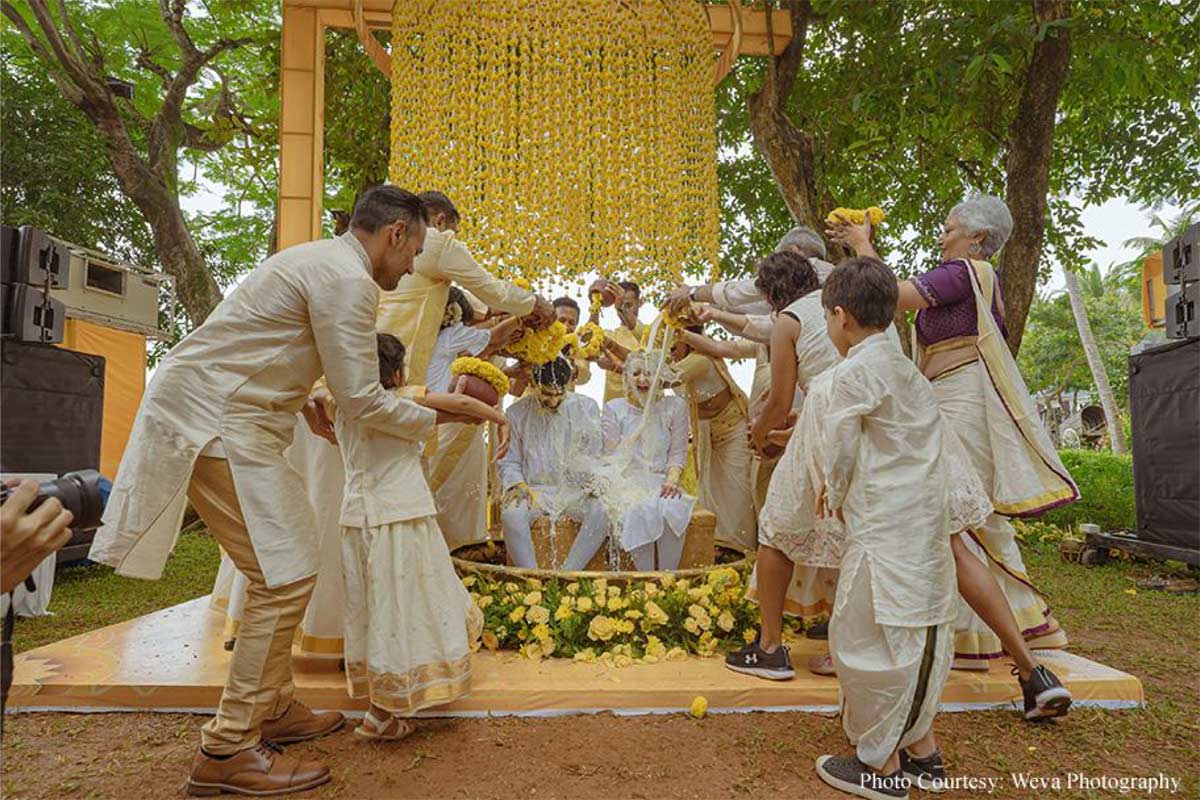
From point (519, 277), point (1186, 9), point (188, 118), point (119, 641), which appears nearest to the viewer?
point (119, 641)

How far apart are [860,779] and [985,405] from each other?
1.72m

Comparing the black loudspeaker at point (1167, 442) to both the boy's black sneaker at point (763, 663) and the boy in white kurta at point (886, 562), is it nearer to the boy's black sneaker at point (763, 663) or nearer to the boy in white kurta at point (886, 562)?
the boy's black sneaker at point (763, 663)

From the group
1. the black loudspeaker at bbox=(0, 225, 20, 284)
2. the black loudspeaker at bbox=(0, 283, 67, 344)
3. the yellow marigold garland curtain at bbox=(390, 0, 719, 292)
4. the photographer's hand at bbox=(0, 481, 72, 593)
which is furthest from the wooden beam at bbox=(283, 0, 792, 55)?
the photographer's hand at bbox=(0, 481, 72, 593)

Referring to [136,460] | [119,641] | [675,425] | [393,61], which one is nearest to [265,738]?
[136,460]

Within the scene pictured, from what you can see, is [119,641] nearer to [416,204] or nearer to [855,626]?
[416,204]

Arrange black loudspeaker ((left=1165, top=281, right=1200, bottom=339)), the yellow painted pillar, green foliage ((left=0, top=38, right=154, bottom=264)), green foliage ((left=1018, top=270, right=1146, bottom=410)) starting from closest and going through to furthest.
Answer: the yellow painted pillar → black loudspeaker ((left=1165, top=281, right=1200, bottom=339)) → green foliage ((left=0, top=38, right=154, bottom=264)) → green foliage ((left=1018, top=270, right=1146, bottom=410))

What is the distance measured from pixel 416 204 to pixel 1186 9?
6.05 meters

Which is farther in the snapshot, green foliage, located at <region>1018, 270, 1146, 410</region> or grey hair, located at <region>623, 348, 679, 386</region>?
green foliage, located at <region>1018, 270, 1146, 410</region>

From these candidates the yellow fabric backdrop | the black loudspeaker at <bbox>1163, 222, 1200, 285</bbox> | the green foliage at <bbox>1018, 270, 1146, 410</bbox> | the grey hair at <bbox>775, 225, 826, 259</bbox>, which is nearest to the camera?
the grey hair at <bbox>775, 225, 826, 259</bbox>

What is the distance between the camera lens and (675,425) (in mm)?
4895

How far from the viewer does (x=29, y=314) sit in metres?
5.79

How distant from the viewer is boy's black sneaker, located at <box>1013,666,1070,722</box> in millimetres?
2900

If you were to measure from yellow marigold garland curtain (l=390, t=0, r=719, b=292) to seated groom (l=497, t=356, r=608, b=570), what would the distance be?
3.10 feet

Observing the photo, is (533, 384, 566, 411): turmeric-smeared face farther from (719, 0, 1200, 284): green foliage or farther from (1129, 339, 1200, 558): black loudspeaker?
(1129, 339, 1200, 558): black loudspeaker
